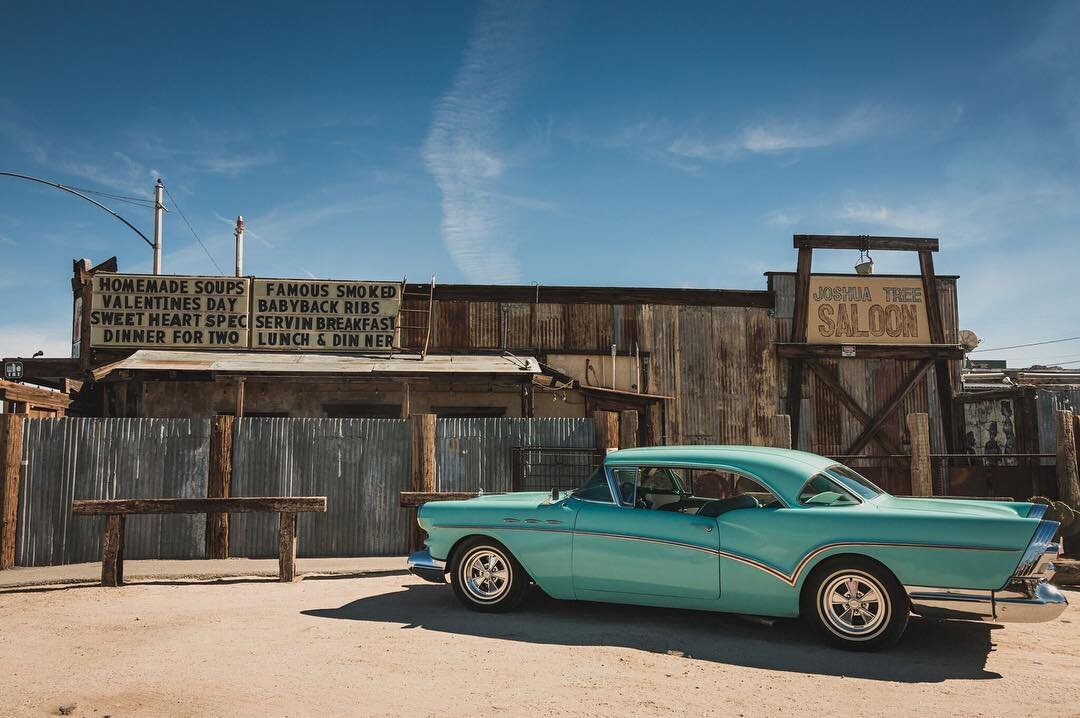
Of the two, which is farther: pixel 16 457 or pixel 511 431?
pixel 511 431

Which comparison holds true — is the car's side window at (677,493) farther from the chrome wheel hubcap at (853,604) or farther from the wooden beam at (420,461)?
the wooden beam at (420,461)

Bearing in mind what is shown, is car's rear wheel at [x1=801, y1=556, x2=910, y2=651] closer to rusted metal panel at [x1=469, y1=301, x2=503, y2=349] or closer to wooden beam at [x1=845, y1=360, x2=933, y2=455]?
rusted metal panel at [x1=469, y1=301, x2=503, y2=349]

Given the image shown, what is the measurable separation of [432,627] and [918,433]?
25.2 feet

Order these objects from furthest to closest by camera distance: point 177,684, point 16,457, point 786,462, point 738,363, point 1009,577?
point 738,363 < point 16,457 < point 786,462 < point 1009,577 < point 177,684

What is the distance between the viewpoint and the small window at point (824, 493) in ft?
21.1

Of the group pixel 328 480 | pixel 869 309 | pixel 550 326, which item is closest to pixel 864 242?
pixel 869 309

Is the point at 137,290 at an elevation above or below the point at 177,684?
above

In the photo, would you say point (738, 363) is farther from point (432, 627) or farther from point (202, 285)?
point (432, 627)

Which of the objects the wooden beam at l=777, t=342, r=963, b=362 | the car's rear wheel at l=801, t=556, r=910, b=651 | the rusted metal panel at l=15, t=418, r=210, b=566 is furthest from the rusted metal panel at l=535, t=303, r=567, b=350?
the car's rear wheel at l=801, t=556, r=910, b=651

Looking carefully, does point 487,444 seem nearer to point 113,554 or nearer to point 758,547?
point 113,554

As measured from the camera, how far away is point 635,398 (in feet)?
61.0

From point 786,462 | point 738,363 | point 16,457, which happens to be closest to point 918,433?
point 786,462

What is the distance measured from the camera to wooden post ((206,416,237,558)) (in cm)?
1105

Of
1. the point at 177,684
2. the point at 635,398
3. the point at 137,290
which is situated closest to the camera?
the point at 177,684
